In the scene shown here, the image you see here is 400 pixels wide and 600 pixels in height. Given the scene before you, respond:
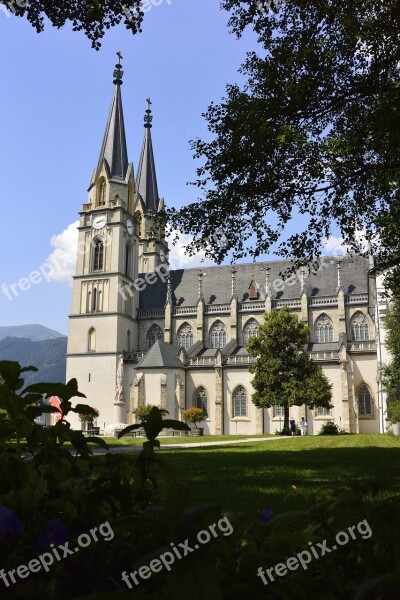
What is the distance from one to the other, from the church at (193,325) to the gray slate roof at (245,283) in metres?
0.14

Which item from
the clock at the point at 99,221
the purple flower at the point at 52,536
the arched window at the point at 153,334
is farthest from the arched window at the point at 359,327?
the purple flower at the point at 52,536

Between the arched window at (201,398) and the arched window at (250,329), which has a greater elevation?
the arched window at (250,329)

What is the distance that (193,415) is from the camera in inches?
1842

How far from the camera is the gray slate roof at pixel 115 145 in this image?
2306 inches

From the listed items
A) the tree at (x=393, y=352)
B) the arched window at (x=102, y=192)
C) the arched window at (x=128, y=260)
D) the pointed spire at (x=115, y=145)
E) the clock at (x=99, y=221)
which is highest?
the pointed spire at (x=115, y=145)

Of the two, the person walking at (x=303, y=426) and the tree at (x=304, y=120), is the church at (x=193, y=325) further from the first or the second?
the tree at (x=304, y=120)

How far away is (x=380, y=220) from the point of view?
42.8 ft

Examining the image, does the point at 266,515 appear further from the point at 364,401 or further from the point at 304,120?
the point at 364,401

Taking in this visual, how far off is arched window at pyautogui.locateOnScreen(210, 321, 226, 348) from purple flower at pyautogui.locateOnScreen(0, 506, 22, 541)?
5543cm

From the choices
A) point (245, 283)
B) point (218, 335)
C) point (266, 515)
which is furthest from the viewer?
point (245, 283)

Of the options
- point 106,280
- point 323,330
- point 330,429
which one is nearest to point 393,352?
point 330,429

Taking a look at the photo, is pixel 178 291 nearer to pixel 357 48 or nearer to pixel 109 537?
pixel 357 48

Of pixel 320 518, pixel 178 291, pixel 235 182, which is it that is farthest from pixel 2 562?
pixel 178 291

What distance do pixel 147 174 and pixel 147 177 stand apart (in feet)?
1.74
